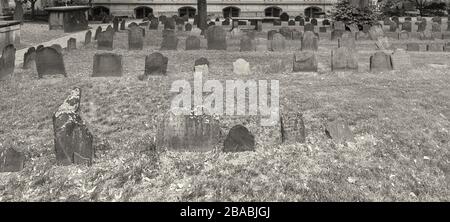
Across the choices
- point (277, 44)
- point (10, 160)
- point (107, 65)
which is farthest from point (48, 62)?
point (277, 44)

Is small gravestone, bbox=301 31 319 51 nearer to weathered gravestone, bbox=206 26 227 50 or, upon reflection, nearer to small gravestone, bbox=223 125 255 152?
weathered gravestone, bbox=206 26 227 50

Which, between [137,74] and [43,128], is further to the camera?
[137,74]

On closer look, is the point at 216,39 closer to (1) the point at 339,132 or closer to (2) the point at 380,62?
(2) the point at 380,62

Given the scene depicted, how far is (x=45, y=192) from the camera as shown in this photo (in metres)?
5.07

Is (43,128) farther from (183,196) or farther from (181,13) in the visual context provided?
(181,13)

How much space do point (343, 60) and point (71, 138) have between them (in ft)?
24.8

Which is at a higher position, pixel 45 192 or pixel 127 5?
pixel 127 5

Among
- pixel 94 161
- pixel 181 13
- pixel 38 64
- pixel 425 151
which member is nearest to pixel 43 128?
pixel 94 161

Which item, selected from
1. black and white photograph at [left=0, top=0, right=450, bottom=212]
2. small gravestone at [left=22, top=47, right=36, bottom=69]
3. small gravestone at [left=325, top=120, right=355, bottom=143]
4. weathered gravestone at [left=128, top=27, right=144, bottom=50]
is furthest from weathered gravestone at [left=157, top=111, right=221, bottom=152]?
weathered gravestone at [left=128, top=27, right=144, bottom=50]

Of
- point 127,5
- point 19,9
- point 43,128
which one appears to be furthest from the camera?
point 127,5

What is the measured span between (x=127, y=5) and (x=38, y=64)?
23.4 metres

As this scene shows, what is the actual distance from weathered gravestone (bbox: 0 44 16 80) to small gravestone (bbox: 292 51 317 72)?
22.6 feet

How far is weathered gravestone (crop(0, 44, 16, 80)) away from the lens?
977 cm
